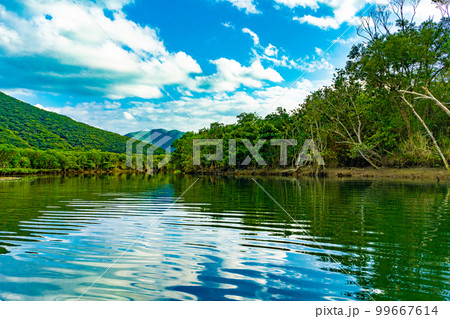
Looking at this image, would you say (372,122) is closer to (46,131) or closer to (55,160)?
(55,160)

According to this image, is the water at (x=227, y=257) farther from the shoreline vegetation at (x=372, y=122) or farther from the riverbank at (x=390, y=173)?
the riverbank at (x=390, y=173)

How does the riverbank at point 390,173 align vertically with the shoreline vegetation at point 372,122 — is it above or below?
below

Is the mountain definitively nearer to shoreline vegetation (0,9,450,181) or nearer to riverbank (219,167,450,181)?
shoreline vegetation (0,9,450,181)

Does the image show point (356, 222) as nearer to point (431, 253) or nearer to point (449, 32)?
point (431, 253)

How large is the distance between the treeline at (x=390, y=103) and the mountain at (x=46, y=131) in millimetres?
107685

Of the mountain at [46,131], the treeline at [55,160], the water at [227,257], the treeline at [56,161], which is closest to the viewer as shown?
the water at [227,257]

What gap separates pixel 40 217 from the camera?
1139 centimetres

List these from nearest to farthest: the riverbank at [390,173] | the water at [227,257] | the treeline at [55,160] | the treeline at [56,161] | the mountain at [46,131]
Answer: the water at [227,257] → the riverbank at [390,173] → the treeline at [56,161] → the treeline at [55,160] → the mountain at [46,131]

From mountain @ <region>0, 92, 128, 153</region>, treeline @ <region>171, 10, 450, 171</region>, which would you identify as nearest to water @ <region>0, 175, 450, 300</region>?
treeline @ <region>171, 10, 450, 171</region>

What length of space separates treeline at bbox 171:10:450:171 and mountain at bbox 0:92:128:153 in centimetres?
10769

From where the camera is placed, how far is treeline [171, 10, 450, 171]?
36.0 metres

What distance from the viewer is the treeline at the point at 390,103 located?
118 ft

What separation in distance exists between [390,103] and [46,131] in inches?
5510

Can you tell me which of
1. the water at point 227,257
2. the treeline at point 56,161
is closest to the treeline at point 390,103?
the water at point 227,257
